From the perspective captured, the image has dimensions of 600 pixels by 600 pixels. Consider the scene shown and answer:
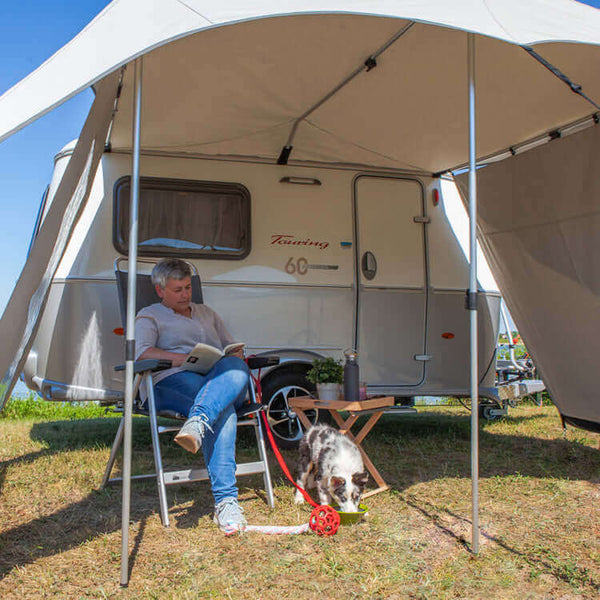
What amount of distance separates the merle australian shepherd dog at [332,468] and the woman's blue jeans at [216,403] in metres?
0.46

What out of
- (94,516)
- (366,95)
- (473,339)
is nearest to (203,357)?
(94,516)

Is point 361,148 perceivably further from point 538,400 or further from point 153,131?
point 538,400

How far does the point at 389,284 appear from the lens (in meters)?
5.04

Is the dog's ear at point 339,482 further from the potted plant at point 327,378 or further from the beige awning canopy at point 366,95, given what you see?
the beige awning canopy at point 366,95

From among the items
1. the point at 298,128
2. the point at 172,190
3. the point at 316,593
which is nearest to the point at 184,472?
the point at 316,593

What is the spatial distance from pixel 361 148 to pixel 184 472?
9.46 feet

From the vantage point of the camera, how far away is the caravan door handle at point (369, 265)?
16.4 feet

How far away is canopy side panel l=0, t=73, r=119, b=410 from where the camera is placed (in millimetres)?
2789

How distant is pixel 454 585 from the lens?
2.41 metres

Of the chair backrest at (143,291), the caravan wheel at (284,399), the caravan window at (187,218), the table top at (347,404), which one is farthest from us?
the caravan wheel at (284,399)

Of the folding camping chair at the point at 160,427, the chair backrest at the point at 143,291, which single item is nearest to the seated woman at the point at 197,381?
the folding camping chair at the point at 160,427

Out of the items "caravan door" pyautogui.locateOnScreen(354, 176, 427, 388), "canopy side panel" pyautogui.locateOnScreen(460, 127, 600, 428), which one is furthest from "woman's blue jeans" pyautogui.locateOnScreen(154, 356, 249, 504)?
"canopy side panel" pyautogui.locateOnScreen(460, 127, 600, 428)

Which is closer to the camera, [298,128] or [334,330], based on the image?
[298,128]

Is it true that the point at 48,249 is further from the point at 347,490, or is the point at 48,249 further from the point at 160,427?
the point at 347,490
